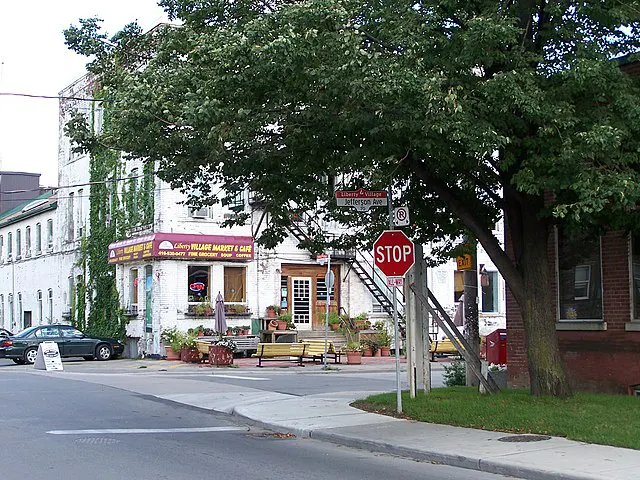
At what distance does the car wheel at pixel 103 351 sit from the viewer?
1347 inches

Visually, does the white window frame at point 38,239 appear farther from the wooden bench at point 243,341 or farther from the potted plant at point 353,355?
the potted plant at point 353,355

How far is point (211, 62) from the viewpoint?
12094 mm

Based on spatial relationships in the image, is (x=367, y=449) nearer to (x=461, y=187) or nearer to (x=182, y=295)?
(x=461, y=187)

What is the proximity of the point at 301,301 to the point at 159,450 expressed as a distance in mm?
25916

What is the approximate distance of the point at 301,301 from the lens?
3731 cm

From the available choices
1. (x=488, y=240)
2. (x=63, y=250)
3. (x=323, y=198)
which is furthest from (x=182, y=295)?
(x=488, y=240)

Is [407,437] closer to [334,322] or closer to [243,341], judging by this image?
[243,341]

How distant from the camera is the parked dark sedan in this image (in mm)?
32312

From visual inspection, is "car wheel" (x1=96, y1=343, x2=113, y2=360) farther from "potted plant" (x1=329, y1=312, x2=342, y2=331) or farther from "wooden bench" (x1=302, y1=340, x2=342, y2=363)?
"potted plant" (x1=329, y1=312, x2=342, y2=331)

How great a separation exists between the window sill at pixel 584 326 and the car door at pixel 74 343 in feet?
71.6

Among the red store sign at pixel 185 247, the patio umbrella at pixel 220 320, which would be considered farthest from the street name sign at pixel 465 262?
the red store sign at pixel 185 247

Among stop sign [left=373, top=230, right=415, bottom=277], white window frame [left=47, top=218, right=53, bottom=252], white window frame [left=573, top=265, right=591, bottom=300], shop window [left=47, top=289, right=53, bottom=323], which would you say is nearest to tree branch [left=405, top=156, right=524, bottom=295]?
stop sign [left=373, top=230, right=415, bottom=277]

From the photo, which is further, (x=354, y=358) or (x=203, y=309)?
(x=203, y=309)

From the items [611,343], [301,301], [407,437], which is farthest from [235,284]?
[407,437]
